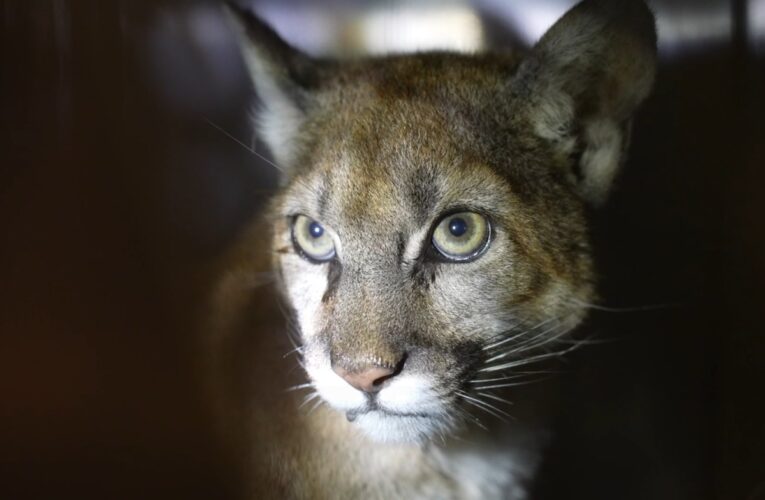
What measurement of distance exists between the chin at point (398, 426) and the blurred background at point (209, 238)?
24 cm

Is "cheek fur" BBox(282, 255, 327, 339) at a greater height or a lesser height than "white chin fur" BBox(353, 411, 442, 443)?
greater

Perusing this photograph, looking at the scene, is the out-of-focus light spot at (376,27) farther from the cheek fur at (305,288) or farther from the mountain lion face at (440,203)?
the cheek fur at (305,288)

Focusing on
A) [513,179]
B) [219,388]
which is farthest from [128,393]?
[513,179]

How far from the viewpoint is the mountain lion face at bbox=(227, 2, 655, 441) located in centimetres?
122

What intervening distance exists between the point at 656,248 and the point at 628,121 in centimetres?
26

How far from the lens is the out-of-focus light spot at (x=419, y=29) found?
1.35m

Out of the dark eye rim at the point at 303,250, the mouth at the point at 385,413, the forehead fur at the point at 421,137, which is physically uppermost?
the forehead fur at the point at 421,137

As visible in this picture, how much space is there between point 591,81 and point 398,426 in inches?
25.5

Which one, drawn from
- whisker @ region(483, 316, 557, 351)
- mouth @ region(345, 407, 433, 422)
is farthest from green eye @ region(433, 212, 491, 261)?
mouth @ region(345, 407, 433, 422)

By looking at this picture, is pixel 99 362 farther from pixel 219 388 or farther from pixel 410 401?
pixel 410 401

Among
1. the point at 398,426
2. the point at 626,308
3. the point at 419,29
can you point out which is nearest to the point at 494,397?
the point at 398,426

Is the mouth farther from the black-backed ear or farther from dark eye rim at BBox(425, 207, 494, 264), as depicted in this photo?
the black-backed ear

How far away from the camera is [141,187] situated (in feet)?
3.90

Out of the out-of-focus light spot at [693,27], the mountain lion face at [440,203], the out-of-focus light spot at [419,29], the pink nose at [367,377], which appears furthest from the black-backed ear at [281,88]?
the out-of-focus light spot at [693,27]
